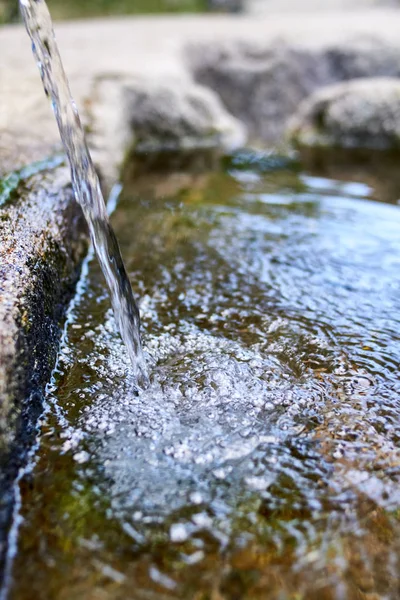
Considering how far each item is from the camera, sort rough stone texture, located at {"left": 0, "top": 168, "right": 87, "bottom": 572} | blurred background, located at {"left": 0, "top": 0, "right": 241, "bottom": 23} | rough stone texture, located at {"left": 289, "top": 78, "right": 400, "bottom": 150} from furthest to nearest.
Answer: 1. blurred background, located at {"left": 0, "top": 0, "right": 241, "bottom": 23}
2. rough stone texture, located at {"left": 289, "top": 78, "right": 400, "bottom": 150}
3. rough stone texture, located at {"left": 0, "top": 168, "right": 87, "bottom": 572}

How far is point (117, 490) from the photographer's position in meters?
1.40

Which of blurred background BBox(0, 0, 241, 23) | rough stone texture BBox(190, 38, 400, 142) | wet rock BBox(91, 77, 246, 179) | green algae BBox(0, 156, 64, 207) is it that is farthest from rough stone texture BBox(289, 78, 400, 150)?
blurred background BBox(0, 0, 241, 23)

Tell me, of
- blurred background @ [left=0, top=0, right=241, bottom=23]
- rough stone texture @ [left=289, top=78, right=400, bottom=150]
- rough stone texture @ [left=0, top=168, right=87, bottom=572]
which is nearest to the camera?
rough stone texture @ [left=0, top=168, right=87, bottom=572]

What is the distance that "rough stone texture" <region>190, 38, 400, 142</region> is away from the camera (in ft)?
23.9

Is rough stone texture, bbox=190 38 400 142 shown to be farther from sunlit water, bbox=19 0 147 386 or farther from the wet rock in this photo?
sunlit water, bbox=19 0 147 386

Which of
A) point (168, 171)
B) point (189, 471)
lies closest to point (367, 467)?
point (189, 471)

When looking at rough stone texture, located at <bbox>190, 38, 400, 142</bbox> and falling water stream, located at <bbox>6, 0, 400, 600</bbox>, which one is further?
rough stone texture, located at <bbox>190, 38, 400, 142</bbox>

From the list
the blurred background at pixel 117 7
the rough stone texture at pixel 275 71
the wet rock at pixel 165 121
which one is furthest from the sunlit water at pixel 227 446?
the blurred background at pixel 117 7

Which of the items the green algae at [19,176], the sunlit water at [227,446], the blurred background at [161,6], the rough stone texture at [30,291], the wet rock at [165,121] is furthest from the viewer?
the blurred background at [161,6]

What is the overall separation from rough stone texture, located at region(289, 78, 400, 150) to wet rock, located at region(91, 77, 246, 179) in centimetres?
84

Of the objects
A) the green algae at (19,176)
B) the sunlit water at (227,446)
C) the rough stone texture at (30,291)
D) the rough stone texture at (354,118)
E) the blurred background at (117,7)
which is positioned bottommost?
the rough stone texture at (354,118)

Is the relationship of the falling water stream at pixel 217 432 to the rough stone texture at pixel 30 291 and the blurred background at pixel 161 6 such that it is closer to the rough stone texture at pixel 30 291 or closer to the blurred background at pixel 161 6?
the rough stone texture at pixel 30 291

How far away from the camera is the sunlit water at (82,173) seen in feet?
6.73

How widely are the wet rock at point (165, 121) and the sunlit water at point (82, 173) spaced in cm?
198
